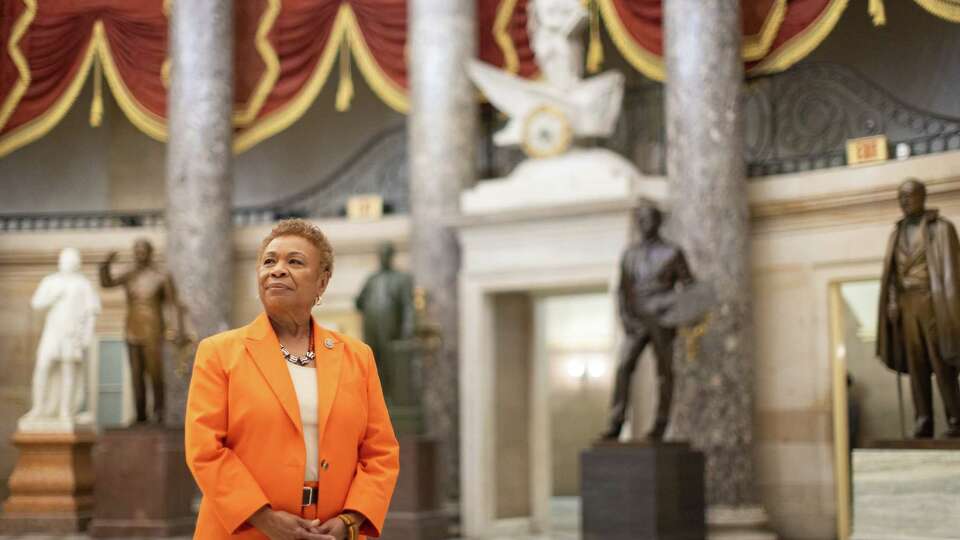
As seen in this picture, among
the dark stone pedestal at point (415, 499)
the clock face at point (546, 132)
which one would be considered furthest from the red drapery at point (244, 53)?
→ the dark stone pedestal at point (415, 499)

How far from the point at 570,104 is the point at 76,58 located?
Answer: 525 cm

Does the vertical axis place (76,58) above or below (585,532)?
above

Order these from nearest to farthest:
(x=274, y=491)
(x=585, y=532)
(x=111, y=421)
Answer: (x=274, y=491) < (x=585, y=532) < (x=111, y=421)

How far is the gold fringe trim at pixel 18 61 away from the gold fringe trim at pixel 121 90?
717 millimetres

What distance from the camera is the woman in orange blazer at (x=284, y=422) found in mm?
2867

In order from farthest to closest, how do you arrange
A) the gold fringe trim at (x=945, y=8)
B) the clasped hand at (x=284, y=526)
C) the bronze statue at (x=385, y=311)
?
the bronze statue at (x=385, y=311) → the gold fringe trim at (x=945, y=8) → the clasped hand at (x=284, y=526)

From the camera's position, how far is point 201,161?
476 inches

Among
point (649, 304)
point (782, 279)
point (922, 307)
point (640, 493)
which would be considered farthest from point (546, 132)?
point (922, 307)

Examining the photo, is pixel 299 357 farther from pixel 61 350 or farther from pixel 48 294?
pixel 48 294

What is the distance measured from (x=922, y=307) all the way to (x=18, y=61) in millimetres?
9339

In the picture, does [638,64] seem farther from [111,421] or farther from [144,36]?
[111,421]

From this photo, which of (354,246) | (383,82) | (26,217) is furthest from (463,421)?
(26,217)

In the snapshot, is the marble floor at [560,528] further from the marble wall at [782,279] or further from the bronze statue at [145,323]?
the bronze statue at [145,323]

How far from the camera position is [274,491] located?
290 centimetres
